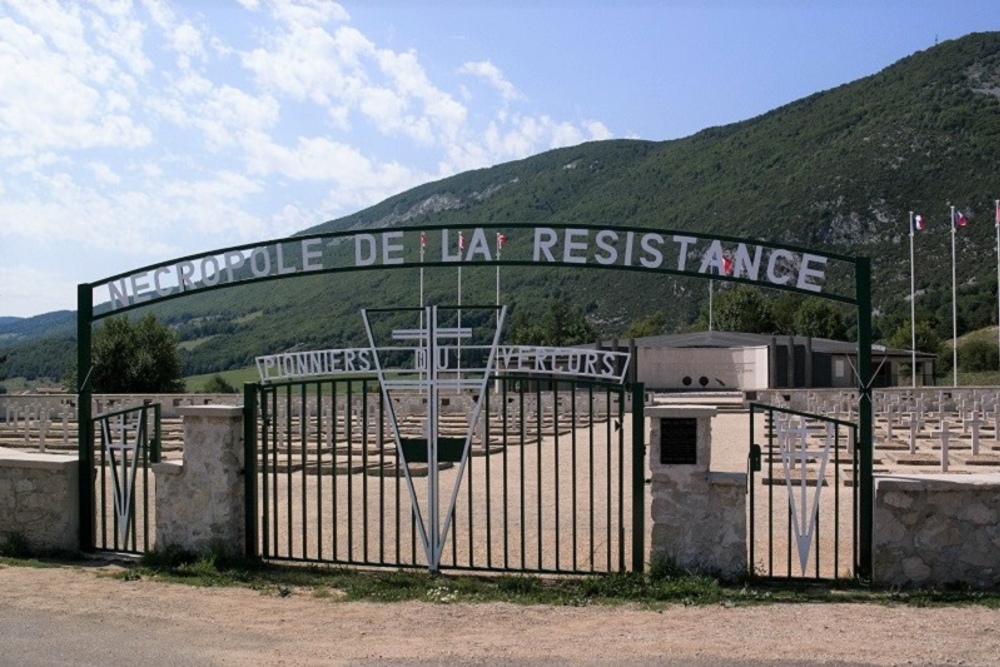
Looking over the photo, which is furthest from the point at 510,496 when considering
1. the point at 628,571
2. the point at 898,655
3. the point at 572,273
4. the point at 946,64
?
the point at 946,64

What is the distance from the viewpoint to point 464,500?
11.8 metres

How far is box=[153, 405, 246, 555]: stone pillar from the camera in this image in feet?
26.5

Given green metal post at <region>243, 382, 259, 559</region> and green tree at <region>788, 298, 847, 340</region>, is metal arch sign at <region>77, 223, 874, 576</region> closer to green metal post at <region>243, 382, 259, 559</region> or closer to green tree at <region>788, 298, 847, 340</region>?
green metal post at <region>243, 382, 259, 559</region>

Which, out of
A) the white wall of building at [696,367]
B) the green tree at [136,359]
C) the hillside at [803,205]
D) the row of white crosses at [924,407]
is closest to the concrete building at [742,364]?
the white wall of building at [696,367]

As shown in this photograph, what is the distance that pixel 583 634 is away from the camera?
607 cm

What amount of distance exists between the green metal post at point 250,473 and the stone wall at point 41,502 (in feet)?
5.17

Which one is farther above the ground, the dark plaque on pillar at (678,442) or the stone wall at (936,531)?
the dark plaque on pillar at (678,442)

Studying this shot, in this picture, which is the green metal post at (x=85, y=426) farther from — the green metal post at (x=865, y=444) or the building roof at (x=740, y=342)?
the building roof at (x=740, y=342)

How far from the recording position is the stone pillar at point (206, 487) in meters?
8.08

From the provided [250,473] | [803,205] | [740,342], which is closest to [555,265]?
[250,473]

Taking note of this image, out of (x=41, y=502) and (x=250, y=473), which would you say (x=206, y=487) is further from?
(x=41, y=502)

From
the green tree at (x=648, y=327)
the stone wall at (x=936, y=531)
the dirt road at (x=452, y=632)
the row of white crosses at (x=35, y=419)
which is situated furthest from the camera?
the green tree at (x=648, y=327)

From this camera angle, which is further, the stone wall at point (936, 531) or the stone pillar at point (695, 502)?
the stone pillar at point (695, 502)

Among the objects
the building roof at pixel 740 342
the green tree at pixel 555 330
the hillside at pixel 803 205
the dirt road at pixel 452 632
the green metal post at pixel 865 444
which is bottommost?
the dirt road at pixel 452 632
